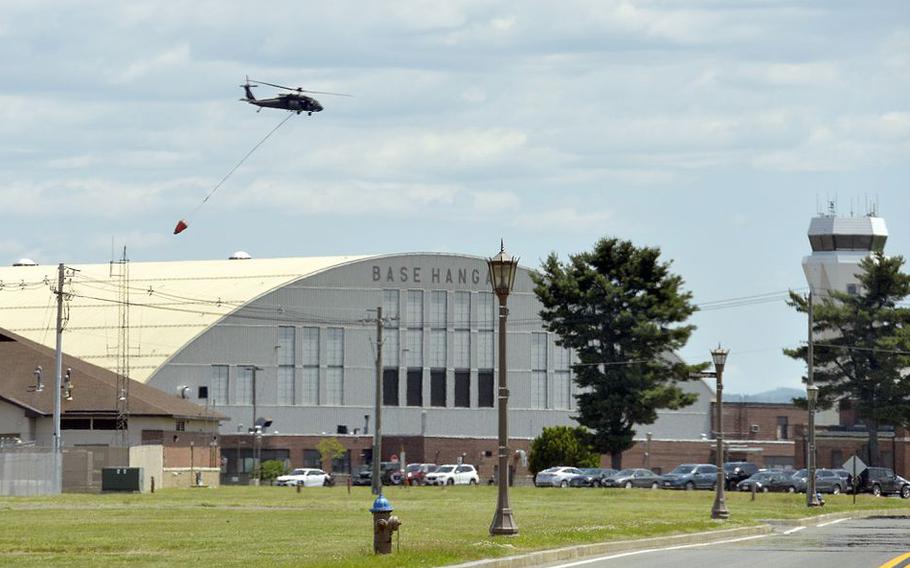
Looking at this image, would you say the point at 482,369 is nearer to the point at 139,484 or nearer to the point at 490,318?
the point at 490,318

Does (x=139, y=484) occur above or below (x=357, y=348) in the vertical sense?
below

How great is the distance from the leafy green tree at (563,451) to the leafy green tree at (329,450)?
1545 centimetres

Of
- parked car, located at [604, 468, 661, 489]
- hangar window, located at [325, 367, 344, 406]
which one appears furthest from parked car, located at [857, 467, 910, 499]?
hangar window, located at [325, 367, 344, 406]

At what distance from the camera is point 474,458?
11481cm

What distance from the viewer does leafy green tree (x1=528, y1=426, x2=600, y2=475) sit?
323ft

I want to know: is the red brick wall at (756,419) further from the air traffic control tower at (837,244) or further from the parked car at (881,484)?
the parked car at (881,484)

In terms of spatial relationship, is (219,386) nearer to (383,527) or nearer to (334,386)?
(334,386)

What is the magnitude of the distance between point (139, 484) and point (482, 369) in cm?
4595

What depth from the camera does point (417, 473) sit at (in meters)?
99.9

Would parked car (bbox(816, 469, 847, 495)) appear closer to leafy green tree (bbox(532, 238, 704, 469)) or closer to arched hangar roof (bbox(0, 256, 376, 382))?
leafy green tree (bbox(532, 238, 704, 469))

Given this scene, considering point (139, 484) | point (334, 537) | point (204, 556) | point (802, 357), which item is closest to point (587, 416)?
point (802, 357)

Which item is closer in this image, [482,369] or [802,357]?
[802,357]

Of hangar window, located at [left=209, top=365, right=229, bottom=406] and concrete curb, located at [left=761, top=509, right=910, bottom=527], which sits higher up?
hangar window, located at [left=209, top=365, right=229, bottom=406]

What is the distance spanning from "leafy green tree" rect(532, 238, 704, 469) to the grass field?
20.2 metres
